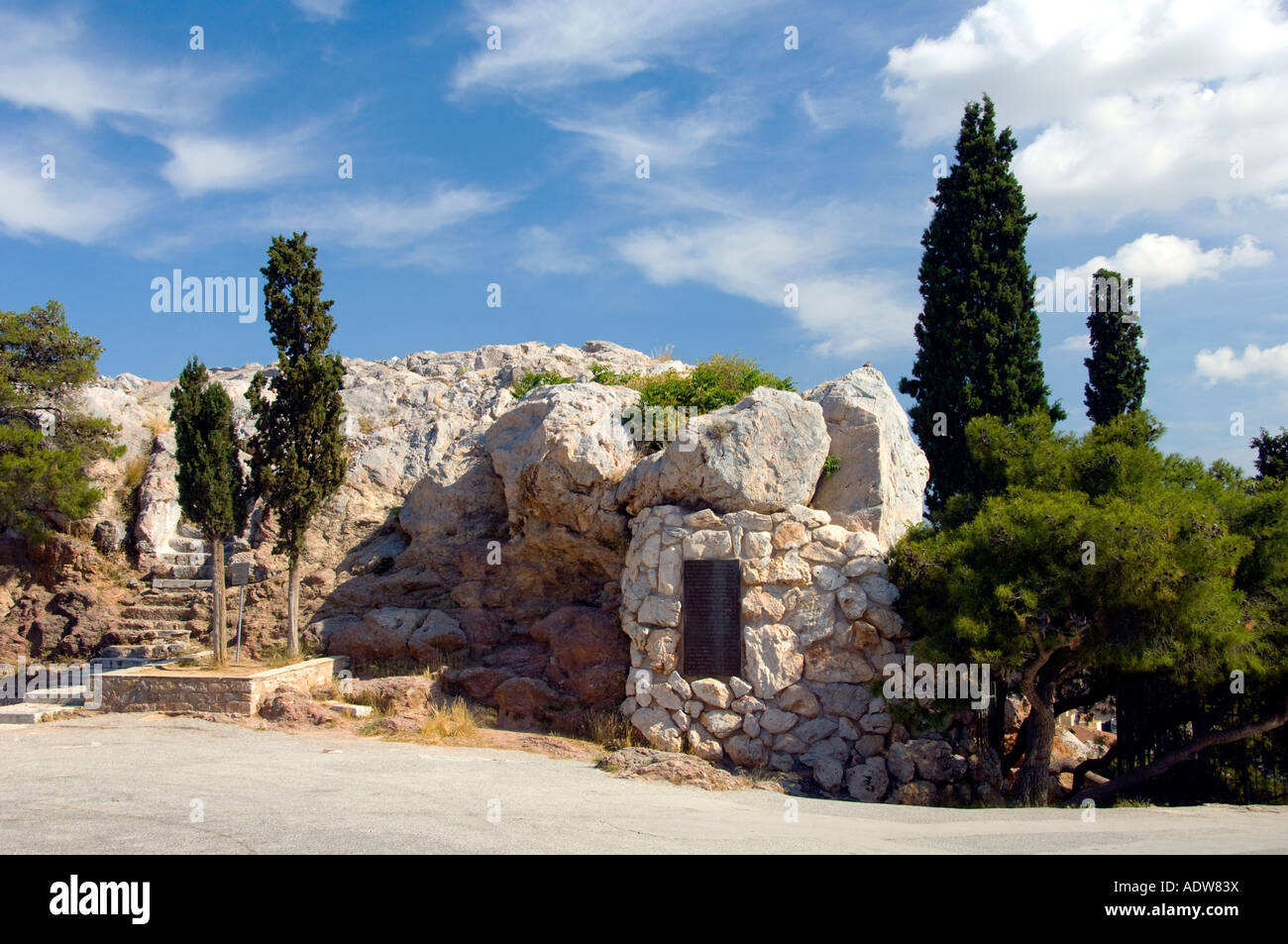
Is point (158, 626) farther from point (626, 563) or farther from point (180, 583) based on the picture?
point (626, 563)

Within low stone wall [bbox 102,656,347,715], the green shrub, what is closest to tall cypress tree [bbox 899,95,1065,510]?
the green shrub

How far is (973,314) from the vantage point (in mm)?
19016

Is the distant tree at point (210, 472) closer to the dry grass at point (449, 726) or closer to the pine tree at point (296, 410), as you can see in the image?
the pine tree at point (296, 410)

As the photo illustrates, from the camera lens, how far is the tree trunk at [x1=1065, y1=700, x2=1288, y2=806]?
33.1 feet

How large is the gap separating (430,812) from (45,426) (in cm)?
1580

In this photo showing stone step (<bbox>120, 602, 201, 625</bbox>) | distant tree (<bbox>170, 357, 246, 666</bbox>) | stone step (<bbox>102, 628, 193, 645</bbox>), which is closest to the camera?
distant tree (<bbox>170, 357, 246, 666</bbox>)

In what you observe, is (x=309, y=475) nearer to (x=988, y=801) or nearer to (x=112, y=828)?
(x=112, y=828)

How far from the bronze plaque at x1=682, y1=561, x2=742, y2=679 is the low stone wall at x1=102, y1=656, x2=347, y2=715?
20.3ft

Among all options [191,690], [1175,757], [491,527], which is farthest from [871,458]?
[191,690]

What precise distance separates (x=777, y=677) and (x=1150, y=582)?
478cm

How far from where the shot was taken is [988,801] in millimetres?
10922

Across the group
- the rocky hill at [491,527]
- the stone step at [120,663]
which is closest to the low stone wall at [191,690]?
the stone step at [120,663]

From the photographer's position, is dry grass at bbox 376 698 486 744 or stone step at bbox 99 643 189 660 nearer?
dry grass at bbox 376 698 486 744
